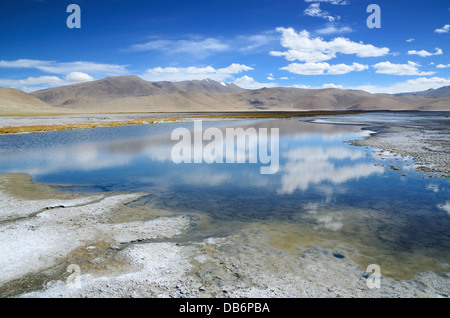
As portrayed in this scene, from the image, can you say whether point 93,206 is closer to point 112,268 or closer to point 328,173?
point 112,268

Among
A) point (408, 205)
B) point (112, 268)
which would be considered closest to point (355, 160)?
point (408, 205)

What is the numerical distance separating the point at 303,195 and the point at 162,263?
644 cm

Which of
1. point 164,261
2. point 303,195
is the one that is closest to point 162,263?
point 164,261

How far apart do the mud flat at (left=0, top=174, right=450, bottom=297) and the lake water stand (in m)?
0.42

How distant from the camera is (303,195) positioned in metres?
10.7

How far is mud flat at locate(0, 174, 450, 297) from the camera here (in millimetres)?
4977

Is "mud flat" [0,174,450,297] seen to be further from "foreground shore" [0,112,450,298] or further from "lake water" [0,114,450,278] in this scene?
"lake water" [0,114,450,278]

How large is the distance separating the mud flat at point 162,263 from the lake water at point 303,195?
415 mm

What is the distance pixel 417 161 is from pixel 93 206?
54.3 feet

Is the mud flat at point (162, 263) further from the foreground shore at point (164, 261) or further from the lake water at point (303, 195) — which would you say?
the lake water at point (303, 195)

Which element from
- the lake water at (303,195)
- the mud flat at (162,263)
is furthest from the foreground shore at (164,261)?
the lake water at (303,195)

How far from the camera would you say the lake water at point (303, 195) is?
685 cm

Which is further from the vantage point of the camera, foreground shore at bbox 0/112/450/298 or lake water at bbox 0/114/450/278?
lake water at bbox 0/114/450/278

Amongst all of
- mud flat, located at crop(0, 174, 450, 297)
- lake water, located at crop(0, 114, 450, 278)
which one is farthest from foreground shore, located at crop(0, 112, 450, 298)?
lake water, located at crop(0, 114, 450, 278)
